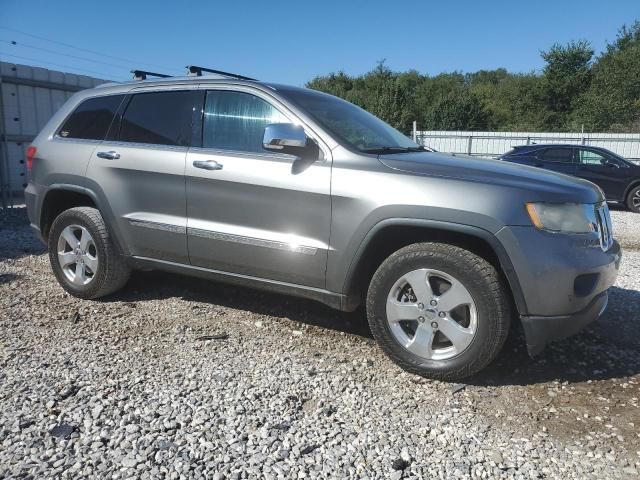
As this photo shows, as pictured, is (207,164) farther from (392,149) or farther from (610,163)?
(610,163)

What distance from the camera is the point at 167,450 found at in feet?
7.85

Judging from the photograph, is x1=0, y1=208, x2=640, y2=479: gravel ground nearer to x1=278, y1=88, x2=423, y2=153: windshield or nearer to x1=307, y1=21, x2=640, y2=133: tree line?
x1=278, y1=88, x2=423, y2=153: windshield

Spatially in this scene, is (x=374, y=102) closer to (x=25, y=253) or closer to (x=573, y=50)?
(x=573, y=50)

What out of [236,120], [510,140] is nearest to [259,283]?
[236,120]

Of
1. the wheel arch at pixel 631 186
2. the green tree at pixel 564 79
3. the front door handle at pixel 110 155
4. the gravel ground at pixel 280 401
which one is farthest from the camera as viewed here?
the green tree at pixel 564 79

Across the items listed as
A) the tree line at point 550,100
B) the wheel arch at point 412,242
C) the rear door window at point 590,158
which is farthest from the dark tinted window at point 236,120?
the tree line at point 550,100

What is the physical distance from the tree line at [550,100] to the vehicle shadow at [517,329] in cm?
2858

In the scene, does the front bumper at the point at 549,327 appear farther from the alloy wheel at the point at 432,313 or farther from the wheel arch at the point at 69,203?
the wheel arch at the point at 69,203

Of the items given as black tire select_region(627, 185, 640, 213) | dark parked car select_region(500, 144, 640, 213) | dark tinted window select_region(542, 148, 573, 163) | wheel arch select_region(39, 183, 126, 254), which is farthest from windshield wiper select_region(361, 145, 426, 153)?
black tire select_region(627, 185, 640, 213)

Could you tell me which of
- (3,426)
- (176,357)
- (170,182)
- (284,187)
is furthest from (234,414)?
(170,182)

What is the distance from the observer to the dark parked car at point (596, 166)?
1190 cm

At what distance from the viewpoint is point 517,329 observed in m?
3.99

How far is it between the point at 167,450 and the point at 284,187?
5.55 feet

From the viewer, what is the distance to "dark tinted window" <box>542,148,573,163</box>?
1255cm
